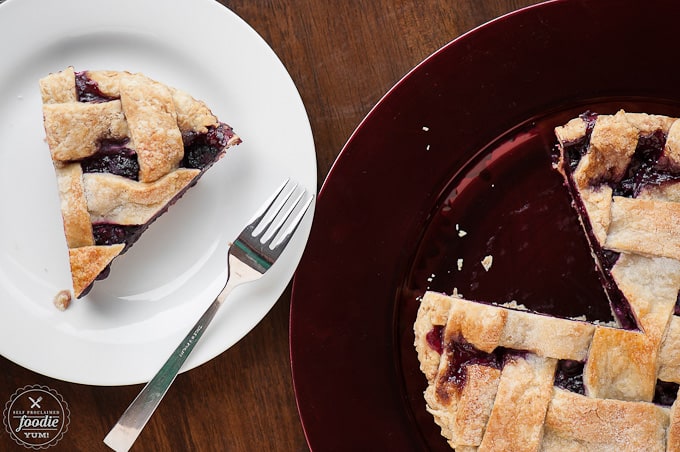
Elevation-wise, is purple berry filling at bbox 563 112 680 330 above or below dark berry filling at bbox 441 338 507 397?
above

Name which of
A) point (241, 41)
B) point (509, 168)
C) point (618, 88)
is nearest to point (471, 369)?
point (509, 168)

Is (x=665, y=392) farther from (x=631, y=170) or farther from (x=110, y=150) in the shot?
(x=110, y=150)

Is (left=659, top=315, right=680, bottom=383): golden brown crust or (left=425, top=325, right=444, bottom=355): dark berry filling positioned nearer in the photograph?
(left=659, top=315, right=680, bottom=383): golden brown crust

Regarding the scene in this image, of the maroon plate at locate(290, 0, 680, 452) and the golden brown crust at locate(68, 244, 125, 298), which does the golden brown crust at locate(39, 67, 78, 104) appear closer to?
the golden brown crust at locate(68, 244, 125, 298)

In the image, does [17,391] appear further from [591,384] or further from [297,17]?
[591,384]

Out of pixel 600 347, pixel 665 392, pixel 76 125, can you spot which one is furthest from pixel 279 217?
pixel 665 392

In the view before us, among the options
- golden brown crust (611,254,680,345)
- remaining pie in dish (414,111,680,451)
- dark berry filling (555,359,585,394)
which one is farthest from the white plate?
golden brown crust (611,254,680,345)

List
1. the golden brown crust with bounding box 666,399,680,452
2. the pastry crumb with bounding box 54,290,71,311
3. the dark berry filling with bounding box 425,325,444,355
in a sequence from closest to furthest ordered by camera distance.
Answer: the golden brown crust with bounding box 666,399,680,452
the dark berry filling with bounding box 425,325,444,355
the pastry crumb with bounding box 54,290,71,311

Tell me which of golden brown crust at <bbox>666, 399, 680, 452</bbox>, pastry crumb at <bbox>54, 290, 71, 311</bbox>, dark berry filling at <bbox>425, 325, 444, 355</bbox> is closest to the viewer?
golden brown crust at <bbox>666, 399, 680, 452</bbox>

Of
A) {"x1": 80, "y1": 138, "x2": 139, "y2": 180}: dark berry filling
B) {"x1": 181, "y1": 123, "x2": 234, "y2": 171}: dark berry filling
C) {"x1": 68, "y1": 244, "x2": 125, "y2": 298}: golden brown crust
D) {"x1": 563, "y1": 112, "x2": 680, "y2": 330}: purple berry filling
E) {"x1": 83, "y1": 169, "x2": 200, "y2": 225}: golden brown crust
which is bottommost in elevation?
{"x1": 68, "y1": 244, "x2": 125, "y2": 298}: golden brown crust
